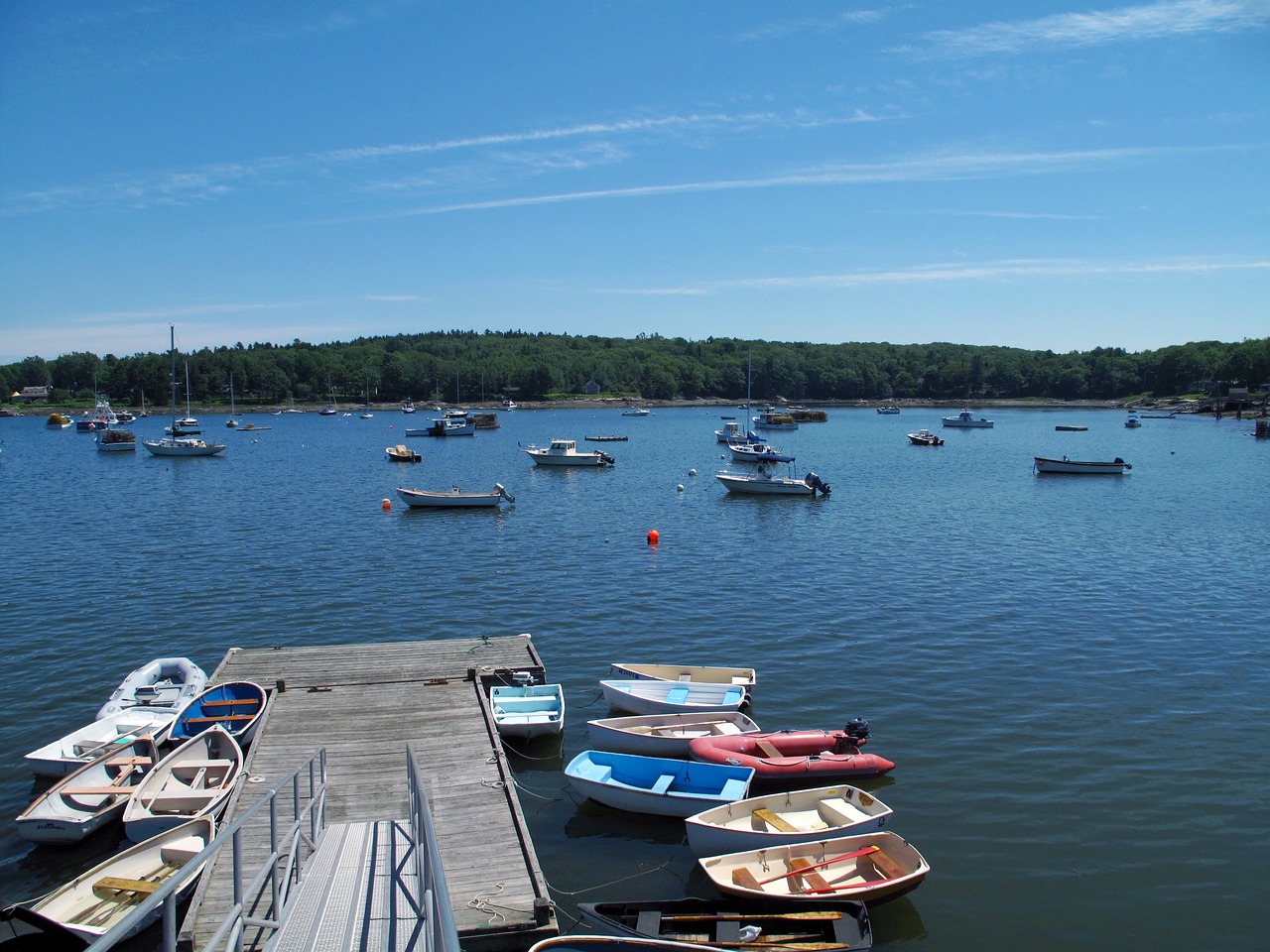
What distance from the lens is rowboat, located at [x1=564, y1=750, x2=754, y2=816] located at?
15.0 m

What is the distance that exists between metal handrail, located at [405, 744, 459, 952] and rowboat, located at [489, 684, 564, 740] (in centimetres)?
771

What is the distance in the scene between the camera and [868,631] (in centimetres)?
2584

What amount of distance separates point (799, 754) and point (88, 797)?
11.9 m

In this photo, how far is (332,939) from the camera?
8234 mm

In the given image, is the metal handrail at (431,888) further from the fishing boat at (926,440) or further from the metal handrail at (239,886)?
the fishing boat at (926,440)

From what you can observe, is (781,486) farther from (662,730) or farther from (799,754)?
(799,754)

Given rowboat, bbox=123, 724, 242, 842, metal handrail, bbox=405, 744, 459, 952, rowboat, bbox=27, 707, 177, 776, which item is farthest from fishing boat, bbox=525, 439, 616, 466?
metal handrail, bbox=405, 744, 459, 952

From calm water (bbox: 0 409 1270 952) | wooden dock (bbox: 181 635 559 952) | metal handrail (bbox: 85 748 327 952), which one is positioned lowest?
calm water (bbox: 0 409 1270 952)

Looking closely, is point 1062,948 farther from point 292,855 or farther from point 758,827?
point 292,855

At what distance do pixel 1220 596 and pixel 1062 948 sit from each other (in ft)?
73.8

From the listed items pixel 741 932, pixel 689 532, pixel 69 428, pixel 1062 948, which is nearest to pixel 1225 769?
pixel 1062 948

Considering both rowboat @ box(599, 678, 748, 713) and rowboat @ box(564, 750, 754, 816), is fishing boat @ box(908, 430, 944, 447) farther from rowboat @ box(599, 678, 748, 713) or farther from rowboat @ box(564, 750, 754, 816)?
rowboat @ box(564, 750, 754, 816)

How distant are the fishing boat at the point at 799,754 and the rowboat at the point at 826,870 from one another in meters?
3.11

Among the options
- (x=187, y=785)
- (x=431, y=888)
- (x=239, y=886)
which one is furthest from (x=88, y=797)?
(x=431, y=888)
